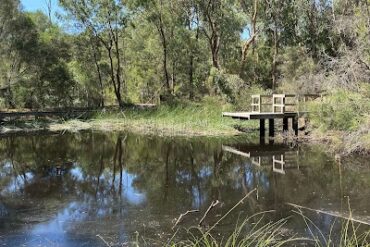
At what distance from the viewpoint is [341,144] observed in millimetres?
16078

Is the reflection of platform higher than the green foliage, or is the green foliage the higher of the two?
the green foliage

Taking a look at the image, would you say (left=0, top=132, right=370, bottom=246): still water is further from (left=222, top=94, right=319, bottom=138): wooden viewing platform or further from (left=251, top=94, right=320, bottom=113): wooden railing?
(left=251, top=94, right=320, bottom=113): wooden railing

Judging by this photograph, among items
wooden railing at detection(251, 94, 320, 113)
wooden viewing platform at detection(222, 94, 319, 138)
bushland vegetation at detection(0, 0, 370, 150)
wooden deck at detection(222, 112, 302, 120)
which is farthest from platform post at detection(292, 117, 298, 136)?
bushland vegetation at detection(0, 0, 370, 150)

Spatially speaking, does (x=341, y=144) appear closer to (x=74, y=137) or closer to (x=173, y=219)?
(x=173, y=219)

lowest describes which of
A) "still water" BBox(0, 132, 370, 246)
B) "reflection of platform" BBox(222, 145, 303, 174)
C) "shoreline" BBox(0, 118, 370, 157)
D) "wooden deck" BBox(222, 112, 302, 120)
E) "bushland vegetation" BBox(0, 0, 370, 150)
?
"still water" BBox(0, 132, 370, 246)

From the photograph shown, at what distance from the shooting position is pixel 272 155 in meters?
16.0

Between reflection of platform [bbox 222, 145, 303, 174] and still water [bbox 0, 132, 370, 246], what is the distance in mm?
31

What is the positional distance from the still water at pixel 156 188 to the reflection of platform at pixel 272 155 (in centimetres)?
3

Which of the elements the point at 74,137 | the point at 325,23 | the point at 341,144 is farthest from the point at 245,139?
the point at 325,23

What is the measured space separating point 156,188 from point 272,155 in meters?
5.97

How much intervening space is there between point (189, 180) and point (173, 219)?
370 cm

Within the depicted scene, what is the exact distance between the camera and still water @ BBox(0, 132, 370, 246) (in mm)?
8008

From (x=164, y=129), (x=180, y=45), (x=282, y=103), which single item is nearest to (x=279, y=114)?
(x=282, y=103)

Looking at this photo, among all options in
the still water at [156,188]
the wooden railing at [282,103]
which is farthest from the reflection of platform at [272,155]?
the wooden railing at [282,103]
